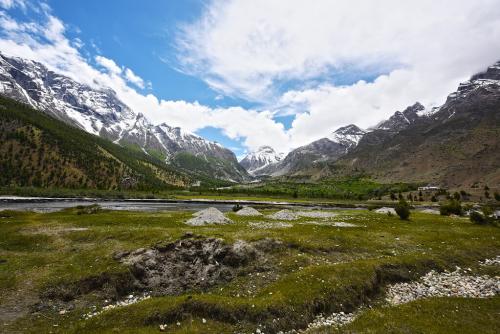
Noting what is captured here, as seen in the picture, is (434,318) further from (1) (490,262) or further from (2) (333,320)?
(1) (490,262)

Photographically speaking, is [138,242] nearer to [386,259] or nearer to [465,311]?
[386,259]

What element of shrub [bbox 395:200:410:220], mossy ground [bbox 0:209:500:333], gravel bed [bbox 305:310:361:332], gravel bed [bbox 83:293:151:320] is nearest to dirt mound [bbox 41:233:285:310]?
gravel bed [bbox 83:293:151:320]

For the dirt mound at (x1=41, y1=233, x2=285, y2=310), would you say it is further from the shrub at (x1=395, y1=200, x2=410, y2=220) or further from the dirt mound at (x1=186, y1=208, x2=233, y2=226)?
the shrub at (x1=395, y1=200, x2=410, y2=220)

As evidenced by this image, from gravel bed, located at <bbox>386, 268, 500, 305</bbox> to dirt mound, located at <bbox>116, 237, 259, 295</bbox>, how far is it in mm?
15057

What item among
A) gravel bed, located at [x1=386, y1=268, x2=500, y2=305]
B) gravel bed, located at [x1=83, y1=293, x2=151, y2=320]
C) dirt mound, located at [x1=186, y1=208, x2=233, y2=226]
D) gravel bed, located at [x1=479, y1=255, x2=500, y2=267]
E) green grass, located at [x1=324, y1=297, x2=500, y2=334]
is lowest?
gravel bed, located at [x1=83, y1=293, x2=151, y2=320]

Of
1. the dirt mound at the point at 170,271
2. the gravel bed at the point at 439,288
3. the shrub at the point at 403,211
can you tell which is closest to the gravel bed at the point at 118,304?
the dirt mound at the point at 170,271

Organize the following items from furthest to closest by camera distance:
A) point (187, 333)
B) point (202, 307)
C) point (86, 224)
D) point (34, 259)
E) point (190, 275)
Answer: point (86, 224), point (34, 259), point (190, 275), point (202, 307), point (187, 333)

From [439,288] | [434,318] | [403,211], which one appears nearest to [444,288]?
[439,288]

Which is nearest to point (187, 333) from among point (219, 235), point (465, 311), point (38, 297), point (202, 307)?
point (202, 307)

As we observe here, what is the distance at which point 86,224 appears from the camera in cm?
5756

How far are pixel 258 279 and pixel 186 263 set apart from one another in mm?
8760

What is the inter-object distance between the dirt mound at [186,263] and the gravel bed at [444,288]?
15.1m

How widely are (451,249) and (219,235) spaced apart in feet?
101

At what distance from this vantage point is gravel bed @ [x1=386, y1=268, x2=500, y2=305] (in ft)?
97.1
